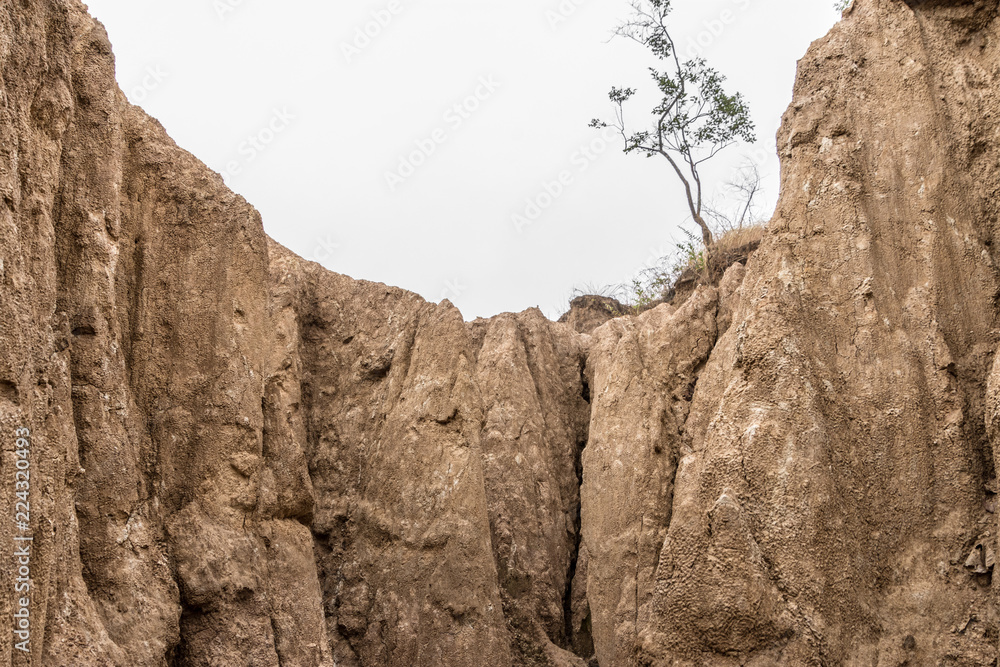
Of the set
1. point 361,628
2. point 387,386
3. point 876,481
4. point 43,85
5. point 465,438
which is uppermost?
point 43,85

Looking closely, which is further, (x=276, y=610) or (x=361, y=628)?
(x=361, y=628)

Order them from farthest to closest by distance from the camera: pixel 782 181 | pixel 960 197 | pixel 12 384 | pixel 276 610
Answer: pixel 782 181 < pixel 960 197 < pixel 276 610 < pixel 12 384

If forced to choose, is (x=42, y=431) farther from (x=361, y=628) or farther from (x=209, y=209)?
(x=361, y=628)

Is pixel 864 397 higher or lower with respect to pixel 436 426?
lower

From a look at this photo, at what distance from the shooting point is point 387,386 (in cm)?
1066

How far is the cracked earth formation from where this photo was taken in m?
5.77

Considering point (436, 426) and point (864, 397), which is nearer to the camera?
point (864, 397)

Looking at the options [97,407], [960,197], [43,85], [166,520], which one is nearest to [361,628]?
[166,520]

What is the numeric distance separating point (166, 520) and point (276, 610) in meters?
1.16

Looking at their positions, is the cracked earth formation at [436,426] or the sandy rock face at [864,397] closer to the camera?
the cracked earth formation at [436,426]

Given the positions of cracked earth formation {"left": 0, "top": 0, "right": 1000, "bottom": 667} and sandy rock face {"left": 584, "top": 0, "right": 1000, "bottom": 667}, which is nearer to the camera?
cracked earth formation {"left": 0, "top": 0, "right": 1000, "bottom": 667}

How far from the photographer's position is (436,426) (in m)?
10.3

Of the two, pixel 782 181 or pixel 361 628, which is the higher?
pixel 782 181

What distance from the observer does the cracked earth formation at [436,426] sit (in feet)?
18.9
